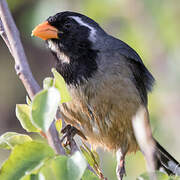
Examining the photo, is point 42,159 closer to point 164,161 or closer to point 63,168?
point 63,168

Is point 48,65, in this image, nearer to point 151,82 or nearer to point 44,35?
point 151,82

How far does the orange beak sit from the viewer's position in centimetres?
382

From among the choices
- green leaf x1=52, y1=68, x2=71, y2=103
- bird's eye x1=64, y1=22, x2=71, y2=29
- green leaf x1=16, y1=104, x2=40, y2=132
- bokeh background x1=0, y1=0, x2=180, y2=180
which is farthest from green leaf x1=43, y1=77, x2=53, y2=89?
bokeh background x1=0, y1=0, x2=180, y2=180

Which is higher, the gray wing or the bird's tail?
the gray wing

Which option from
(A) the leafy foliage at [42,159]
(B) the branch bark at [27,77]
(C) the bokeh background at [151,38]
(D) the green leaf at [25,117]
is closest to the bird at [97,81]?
(C) the bokeh background at [151,38]

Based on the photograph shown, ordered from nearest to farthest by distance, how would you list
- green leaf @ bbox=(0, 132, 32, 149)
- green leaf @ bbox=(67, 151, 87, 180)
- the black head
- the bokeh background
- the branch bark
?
green leaf @ bbox=(67, 151, 87, 180) → the branch bark → green leaf @ bbox=(0, 132, 32, 149) → the black head → the bokeh background

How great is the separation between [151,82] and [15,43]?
274 centimetres

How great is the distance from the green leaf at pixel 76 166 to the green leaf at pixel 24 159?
0.31 ft

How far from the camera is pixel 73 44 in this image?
164 inches

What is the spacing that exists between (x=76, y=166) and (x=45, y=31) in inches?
86.2

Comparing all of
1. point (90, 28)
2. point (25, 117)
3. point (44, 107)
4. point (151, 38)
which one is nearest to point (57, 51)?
point (90, 28)

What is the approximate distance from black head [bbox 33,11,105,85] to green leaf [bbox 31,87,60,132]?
76.8 inches

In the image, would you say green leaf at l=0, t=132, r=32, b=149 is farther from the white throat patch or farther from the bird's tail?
the bird's tail

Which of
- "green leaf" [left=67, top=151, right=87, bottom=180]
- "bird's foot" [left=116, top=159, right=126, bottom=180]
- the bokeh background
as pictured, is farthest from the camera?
the bokeh background
